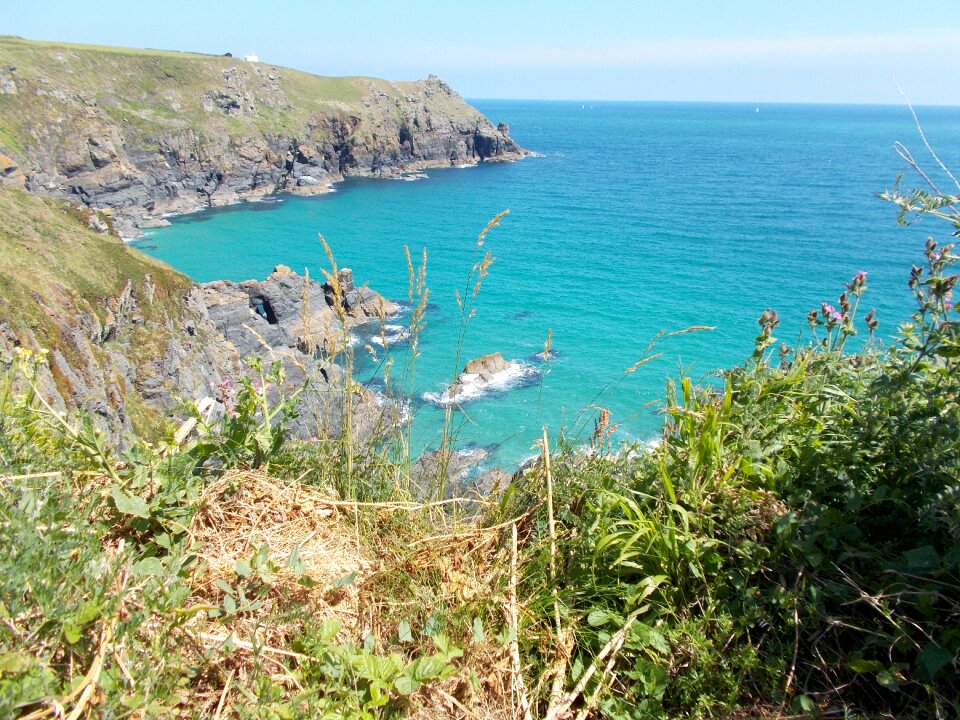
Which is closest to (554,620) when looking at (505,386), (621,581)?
(621,581)

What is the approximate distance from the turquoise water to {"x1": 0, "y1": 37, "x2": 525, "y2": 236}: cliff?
6694 millimetres

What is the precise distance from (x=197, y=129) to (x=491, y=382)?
6480 cm

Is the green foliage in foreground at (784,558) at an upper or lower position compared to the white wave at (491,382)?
upper

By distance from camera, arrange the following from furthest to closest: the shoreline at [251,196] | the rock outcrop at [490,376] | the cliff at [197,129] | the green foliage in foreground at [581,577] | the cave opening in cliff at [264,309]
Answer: the cliff at [197,129] < the shoreline at [251,196] < the cave opening in cliff at [264,309] < the rock outcrop at [490,376] < the green foliage in foreground at [581,577]

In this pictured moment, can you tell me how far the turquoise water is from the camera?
31.2 metres

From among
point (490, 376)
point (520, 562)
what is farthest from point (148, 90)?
point (520, 562)

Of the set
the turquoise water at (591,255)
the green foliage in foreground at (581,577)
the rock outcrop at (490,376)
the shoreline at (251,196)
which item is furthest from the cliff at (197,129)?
the green foliage in foreground at (581,577)

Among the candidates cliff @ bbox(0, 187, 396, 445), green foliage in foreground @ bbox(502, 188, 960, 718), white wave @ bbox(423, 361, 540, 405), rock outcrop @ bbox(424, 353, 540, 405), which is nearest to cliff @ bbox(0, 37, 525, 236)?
cliff @ bbox(0, 187, 396, 445)

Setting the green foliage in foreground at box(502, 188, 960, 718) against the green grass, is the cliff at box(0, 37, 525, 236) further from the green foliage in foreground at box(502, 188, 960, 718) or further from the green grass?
the green foliage in foreground at box(502, 188, 960, 718)

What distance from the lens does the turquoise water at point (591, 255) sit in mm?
31219

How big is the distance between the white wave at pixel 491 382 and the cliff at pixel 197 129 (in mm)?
43235

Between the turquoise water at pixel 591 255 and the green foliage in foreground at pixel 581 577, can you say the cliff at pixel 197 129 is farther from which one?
the green foliage in foreground at pixel 581 577

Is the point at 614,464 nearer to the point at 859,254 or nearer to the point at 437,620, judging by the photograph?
the point at 437,620

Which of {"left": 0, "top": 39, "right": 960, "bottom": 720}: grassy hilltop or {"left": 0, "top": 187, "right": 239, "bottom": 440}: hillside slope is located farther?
{"left": 0, "top": 187, "right": 239, "bottom": 440}: hillside slope
